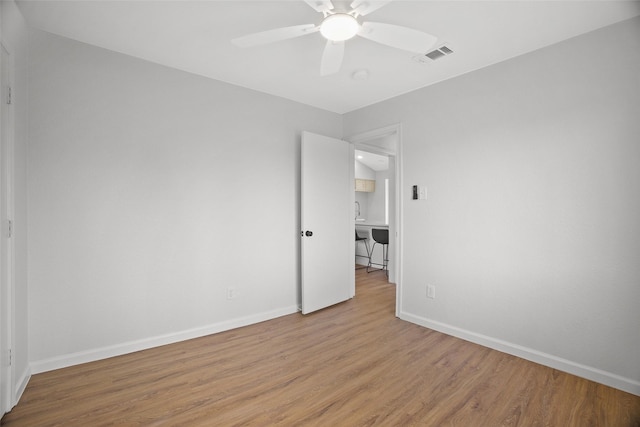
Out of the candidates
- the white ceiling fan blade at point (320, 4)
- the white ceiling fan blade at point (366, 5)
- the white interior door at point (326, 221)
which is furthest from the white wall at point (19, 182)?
the white interior door at point (326, 221)

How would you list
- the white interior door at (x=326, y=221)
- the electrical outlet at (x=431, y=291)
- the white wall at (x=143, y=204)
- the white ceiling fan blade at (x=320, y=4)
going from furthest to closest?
the white interior door at (x=326, y=221) < the electrical outlet at (x=431, y=291) < the white wall at (x=143, y=204) < the white ceiling fan blade at (x=320, y=4)

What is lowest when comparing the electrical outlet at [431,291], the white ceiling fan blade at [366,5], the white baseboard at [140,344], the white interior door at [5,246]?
the white baseboard at [140,344]

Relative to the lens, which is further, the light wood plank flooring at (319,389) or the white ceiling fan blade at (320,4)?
the light wood plank flooring at (319,389)

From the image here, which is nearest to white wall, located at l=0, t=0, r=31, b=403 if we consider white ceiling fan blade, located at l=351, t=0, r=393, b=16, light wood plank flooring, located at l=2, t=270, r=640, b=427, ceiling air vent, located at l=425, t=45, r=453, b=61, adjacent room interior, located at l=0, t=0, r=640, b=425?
adjacent room interior, located at l=0, t=0, r=640, b=425

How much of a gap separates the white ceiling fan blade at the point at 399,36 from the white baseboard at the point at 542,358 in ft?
7.88

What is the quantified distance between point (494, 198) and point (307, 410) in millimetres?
2199

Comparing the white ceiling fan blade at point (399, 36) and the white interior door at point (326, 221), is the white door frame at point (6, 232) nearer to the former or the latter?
the white ceiling fan blade at point (399, 36)

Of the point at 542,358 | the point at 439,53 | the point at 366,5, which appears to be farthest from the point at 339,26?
the point at 542,358

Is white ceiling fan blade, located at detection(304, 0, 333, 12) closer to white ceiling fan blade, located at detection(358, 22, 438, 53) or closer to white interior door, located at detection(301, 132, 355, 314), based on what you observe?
white ceiling fan blade, located at detection(358, 22, 438, 53)

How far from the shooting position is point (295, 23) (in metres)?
2.08

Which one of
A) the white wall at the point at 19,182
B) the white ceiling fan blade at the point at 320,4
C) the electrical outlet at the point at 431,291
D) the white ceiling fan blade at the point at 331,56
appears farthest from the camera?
the electrical outlet at the point at 431,291

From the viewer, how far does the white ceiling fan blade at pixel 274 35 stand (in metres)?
1.77

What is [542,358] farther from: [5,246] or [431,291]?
[5,246]

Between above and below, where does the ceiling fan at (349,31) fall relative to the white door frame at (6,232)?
above
